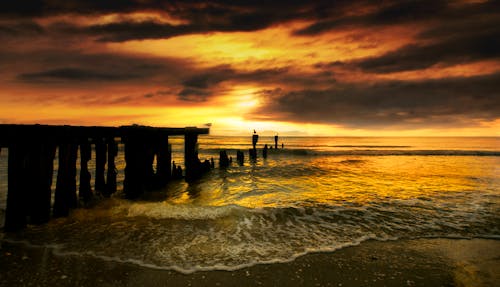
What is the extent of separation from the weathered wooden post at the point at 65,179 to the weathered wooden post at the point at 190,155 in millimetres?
6744

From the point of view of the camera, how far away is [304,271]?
4.50 m

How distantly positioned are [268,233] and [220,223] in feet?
4.18

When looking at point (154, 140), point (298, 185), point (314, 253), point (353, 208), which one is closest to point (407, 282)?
point (314, 253)

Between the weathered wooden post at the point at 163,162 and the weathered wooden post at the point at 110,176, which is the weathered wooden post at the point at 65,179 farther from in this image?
the weathered wooden post at the point at 163,162

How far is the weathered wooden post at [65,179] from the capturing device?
7254 mm

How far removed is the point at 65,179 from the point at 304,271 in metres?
6.18

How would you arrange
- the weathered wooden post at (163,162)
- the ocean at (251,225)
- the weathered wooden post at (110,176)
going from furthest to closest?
the weathered wooden post at (163,162), the weathered wooden post at (110,176), the ocean at (251,225)

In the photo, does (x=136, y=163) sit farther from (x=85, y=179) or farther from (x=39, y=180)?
(x=39, y=180)

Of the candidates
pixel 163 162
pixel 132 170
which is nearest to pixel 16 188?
pixel 132 170

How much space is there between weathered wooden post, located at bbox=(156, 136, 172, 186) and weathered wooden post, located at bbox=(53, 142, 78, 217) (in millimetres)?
4662

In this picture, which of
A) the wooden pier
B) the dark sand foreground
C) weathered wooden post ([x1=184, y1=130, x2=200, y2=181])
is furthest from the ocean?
weathered wooden post ([x1=184, y1=130, x2=200, y2=181])

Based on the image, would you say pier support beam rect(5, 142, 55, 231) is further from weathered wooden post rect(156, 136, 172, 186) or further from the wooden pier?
weathered wooden post rect(156, 136, 172, 186)

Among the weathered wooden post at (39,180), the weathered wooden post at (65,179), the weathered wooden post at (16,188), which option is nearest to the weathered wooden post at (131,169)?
the weathered wooden post at (65,179)

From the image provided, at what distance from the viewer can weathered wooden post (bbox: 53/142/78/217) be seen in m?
7.25
